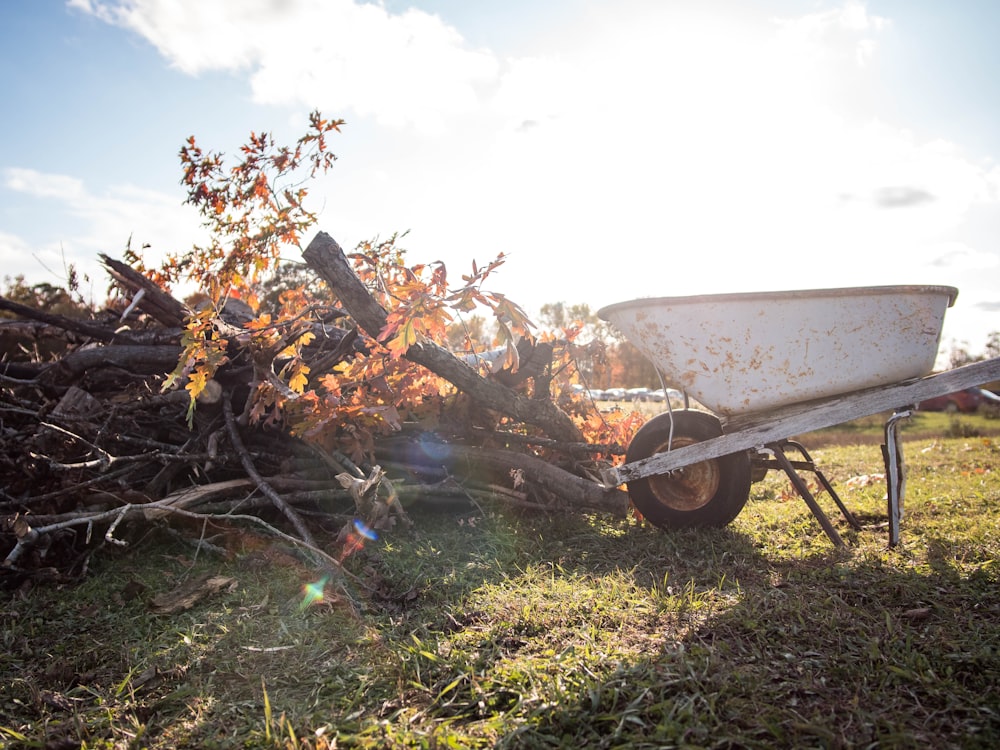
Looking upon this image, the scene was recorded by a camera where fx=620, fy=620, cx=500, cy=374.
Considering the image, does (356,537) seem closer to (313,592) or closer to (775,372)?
(313,592)

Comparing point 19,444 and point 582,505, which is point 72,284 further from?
point 582,505

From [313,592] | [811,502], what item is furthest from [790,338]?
[313,592]

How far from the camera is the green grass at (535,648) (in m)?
1.70

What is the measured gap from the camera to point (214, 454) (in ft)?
11.3

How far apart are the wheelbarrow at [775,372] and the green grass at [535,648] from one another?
14.6 inches

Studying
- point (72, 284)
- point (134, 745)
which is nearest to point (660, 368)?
point (134, 745)

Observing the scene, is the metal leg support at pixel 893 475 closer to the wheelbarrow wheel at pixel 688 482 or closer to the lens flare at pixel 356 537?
the wheelbarrow wheel at pixel 688 482

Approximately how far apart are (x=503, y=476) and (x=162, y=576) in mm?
2033

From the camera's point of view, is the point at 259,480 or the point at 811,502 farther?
the point at 259,480

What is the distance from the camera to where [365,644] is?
2.22m

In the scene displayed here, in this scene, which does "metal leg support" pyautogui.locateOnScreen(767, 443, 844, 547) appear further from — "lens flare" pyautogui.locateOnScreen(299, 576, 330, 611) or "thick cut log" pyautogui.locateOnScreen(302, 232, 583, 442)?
"lens flare" pyautogui.locateOnScreen(299, 576, 330, 611)

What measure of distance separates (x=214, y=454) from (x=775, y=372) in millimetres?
3089

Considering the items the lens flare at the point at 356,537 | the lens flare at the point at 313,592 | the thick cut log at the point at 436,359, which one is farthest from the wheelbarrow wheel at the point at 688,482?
the lens flare at the point at 313,592

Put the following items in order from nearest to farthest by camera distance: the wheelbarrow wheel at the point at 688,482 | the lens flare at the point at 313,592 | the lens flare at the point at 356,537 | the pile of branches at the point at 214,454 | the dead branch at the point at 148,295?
the lens flare at the point at 313,592, the lens flare at the point at 356,537, the pile of branches at the point at 214,454, the wheelbarrow wheel at the point at 688,482, the dead branch at the point at 148,295
